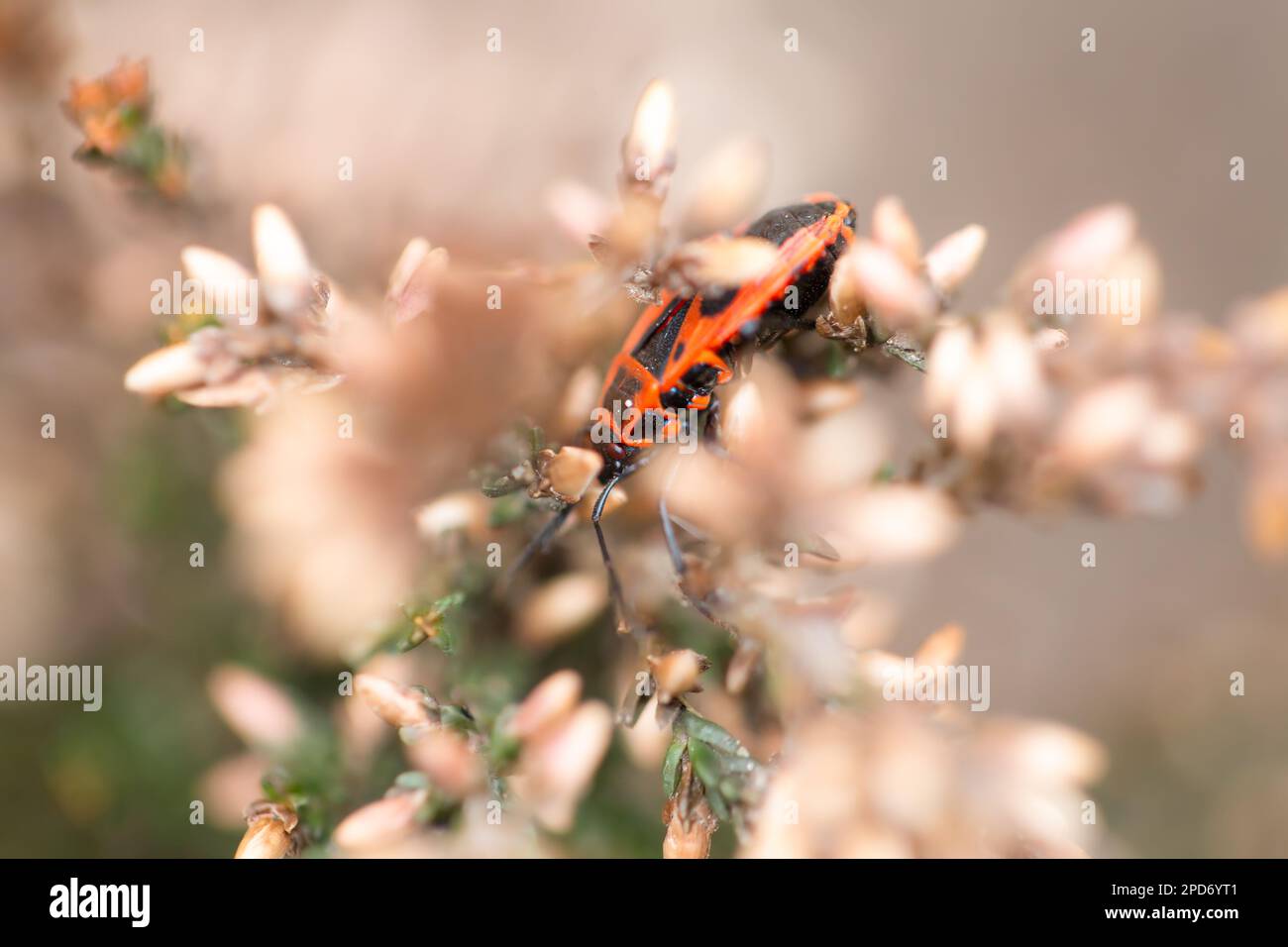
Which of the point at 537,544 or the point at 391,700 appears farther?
the point at 537,544

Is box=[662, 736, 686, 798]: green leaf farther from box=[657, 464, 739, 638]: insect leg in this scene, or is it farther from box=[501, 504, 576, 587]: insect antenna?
box=[501, 504, 576, 587]: insect antenna

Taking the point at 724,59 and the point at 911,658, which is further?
the point at 724,59

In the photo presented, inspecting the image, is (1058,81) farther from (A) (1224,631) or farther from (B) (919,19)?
(A) (1224,631)

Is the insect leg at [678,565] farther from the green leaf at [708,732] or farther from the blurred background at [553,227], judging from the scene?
the blurred background at [553,227]

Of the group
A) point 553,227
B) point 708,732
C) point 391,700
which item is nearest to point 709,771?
point 708,732

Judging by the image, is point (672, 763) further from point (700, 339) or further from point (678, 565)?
point (700, 339)

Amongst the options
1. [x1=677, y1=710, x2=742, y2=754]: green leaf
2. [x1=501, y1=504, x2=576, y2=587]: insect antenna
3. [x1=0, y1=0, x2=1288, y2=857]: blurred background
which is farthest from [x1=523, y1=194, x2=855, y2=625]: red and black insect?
[x1=0, y1=0, x2=1288, y2=857]: blurred background

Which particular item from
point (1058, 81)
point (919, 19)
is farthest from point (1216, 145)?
point (919, 19)
